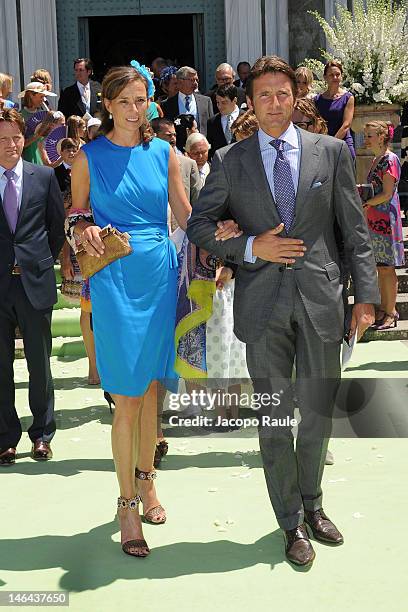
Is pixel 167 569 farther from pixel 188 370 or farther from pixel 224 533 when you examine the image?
pixel 188 370

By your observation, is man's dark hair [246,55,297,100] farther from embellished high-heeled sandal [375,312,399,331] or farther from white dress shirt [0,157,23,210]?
embellished high-heeled sandal [375,312,399,331]

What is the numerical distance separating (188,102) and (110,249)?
732cm

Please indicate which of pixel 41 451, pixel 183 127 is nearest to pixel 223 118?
pixel 183 127

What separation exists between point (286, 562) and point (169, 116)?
26.5ft

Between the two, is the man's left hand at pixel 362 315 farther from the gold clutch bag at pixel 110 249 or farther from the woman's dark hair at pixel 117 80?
the woman's dark hair at pixel 117 80

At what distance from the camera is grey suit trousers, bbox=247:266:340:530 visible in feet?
15.4

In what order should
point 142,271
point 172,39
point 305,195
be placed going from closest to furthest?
point 305,195 < point 142,271 < point 172,39

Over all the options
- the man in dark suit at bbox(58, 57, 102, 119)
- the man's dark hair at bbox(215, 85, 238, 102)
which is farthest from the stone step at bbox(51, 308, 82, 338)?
the man in dark suit at bbox(58, 57, 102, 119)

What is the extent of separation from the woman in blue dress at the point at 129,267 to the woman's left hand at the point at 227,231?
0.44 metres

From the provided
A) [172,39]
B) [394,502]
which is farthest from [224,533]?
[172,39]

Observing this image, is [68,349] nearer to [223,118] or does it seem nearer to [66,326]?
[66,326]

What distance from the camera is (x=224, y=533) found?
516 cm

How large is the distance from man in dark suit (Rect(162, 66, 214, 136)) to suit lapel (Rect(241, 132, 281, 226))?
23.5 ft

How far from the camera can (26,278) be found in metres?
6.58
